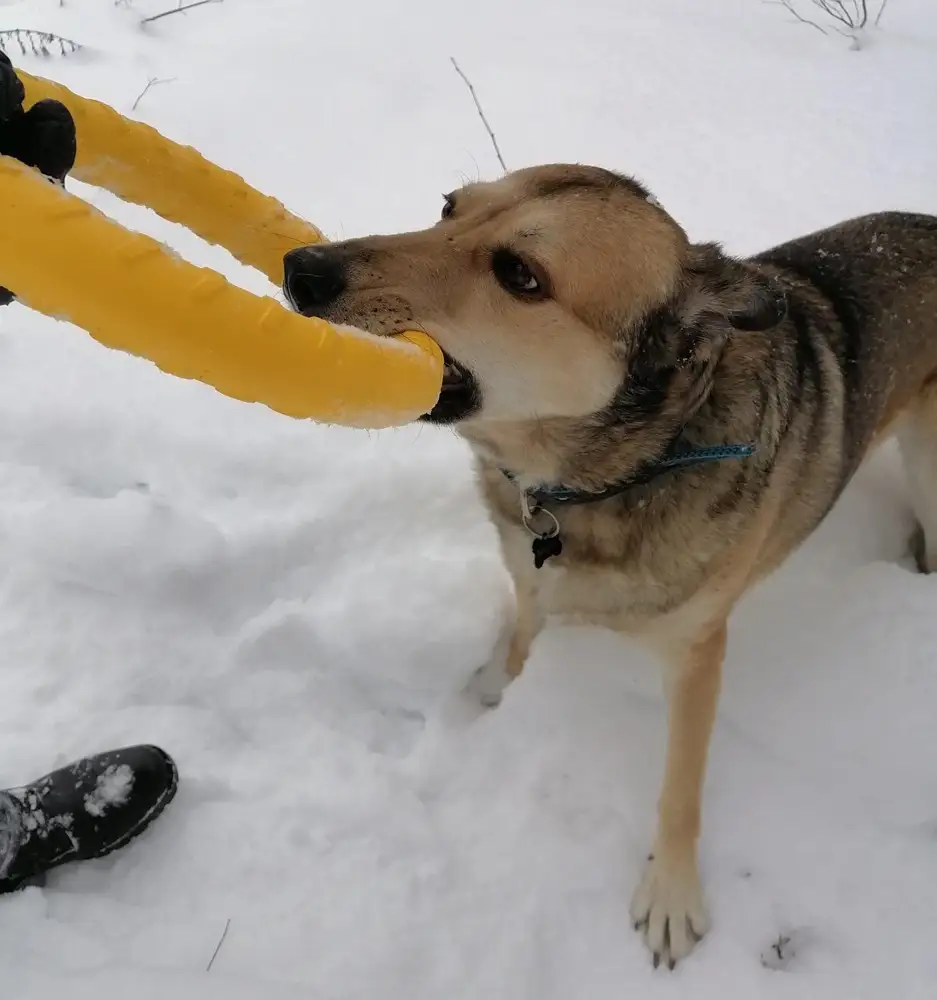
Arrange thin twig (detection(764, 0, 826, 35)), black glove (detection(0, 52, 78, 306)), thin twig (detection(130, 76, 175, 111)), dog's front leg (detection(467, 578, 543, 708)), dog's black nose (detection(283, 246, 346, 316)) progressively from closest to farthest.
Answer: black glove (detection(0, 52, 78, 306)), dog's black nose (detection(283, 246, 346, 316)), dog's front leg (detection(467, 578, 543, 708)), thin twig (detection(130, 76, 175, 111)), thin twig (detection(764, 0, 826, 35))

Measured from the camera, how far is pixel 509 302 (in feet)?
5.58

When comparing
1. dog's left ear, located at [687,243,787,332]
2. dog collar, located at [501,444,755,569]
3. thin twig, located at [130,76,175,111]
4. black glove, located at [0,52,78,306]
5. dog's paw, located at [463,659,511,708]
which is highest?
dog's left ear, located at [687,243,787,332]

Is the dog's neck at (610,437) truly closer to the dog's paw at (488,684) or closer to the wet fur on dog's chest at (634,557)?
the wet fur on dog's chest at (634,557)

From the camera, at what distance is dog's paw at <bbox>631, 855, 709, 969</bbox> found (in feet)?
6.36

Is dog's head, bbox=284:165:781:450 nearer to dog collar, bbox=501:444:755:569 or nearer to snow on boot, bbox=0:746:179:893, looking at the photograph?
dog collar, bbox=501:444:755:569

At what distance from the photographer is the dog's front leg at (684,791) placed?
6.48 ft

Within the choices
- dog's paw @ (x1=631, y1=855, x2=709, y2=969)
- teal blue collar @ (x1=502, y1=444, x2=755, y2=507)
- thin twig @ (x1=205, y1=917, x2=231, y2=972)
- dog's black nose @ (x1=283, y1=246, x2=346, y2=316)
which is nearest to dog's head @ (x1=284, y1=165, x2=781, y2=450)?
dog's black nose @ (x1=283, y1=246, x2=346, y2=316)

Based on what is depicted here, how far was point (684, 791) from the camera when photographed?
79.8 inches

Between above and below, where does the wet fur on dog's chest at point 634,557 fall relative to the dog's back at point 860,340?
below

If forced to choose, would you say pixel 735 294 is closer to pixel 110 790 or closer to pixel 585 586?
pixel 585 586

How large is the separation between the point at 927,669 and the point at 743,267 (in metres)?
1.42

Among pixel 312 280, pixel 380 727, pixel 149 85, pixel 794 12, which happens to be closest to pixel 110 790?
pixel 380 727

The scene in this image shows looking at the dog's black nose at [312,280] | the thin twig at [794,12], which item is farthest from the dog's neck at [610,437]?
the thin twig at [794,12]

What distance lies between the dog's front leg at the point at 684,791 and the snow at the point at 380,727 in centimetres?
8
